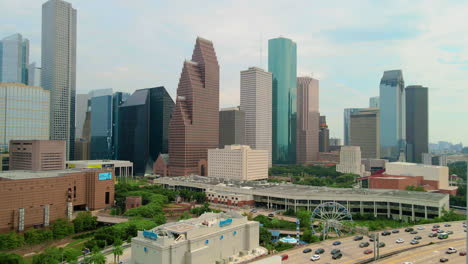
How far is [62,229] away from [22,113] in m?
106

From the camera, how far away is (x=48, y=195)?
8619cm

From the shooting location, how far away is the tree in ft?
247

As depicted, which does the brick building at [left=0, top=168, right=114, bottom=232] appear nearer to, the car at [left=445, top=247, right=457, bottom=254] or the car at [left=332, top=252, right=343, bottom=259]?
the car at [left=332, top=252, right=343, bottom=259]

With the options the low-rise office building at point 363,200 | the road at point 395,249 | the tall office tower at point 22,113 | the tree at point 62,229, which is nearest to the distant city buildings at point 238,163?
the low-rise office building at point 363,200

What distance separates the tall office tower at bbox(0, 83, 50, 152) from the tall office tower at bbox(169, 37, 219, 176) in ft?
187

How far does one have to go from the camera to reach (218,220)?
2295 inches

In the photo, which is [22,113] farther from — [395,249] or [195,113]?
[395,249]

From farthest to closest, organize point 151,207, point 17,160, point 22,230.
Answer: point 17,160 < point 151,207 < point 22,230

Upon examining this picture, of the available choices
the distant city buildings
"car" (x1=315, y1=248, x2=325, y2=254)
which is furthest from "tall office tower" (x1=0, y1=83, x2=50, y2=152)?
"car" (x1=315, y1=248, x2=325, y2=254)

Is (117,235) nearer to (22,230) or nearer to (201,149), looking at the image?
(22,230)

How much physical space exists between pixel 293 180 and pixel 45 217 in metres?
119

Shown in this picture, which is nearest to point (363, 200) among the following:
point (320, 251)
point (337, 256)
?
point (320, 251)

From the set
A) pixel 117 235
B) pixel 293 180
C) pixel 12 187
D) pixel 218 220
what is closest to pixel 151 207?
pixel 117 235

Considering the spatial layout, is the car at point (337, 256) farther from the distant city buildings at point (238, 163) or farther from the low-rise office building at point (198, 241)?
the distant city buildings at point (238, 163)
